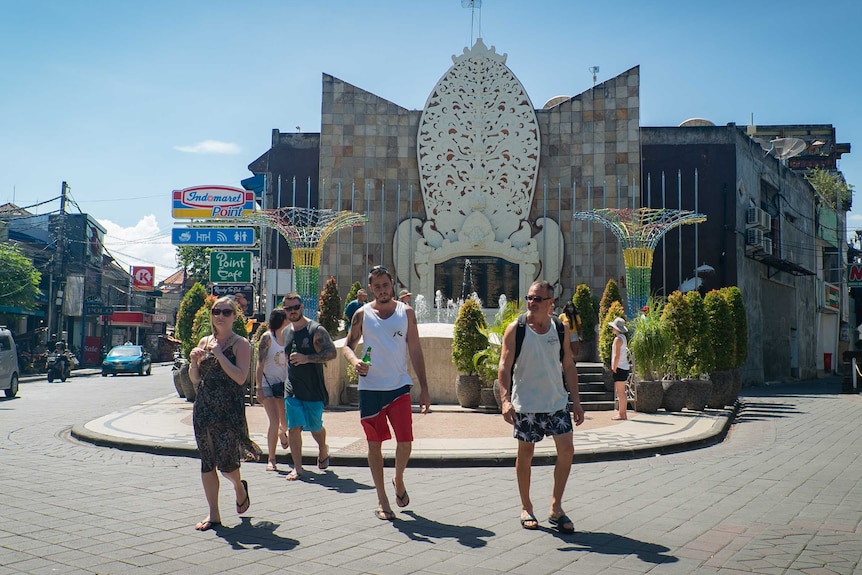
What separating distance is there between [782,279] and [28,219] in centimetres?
3829

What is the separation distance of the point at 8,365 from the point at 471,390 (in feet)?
40.5

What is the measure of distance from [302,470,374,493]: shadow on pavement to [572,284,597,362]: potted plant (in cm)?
1164

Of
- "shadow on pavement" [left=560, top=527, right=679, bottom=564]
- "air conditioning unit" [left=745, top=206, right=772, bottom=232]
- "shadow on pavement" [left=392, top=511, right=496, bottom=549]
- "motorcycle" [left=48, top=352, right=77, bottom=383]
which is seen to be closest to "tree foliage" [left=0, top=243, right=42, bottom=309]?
"motorcycle" [left=48, top=352, right=77, bottom=383]

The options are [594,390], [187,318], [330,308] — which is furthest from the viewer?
[330,308]

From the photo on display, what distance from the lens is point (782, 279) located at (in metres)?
34.6

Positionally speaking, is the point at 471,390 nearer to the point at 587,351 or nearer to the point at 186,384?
the point at 587,351

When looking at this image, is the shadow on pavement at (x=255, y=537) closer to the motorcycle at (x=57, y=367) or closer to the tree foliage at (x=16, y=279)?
the motorcycle at (x=57, y=367)

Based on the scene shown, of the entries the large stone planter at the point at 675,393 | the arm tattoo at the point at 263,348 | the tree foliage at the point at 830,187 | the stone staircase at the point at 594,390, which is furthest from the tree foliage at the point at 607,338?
the tree foliage at the point at 830,187

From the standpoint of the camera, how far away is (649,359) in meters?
14.7

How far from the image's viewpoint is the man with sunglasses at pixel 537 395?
5648 millimetres

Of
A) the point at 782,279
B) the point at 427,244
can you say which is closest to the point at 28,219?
the point at 427,244

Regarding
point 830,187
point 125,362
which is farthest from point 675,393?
point 830,187

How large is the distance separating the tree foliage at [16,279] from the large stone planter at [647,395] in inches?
1068

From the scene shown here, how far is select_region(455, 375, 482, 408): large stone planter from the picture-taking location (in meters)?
14.6
